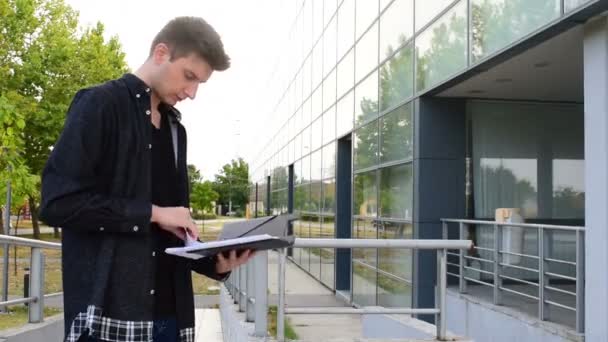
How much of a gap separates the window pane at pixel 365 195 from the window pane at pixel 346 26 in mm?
3316

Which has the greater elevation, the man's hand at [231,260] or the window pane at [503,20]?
the window pane at [503,20]

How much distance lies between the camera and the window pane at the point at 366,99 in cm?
1338

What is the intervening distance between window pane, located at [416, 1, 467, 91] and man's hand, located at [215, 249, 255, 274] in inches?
276

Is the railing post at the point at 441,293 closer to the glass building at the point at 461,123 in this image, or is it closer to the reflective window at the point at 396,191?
the glass building at the point at 461,123

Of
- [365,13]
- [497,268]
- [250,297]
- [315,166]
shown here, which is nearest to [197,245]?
[250,297]

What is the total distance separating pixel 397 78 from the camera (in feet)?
38.9

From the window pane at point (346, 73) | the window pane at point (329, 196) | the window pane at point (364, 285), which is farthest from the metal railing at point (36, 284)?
the window pane at point (329, 196)

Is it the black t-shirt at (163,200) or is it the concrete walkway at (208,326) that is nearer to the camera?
the black t-shirt at (163,200)

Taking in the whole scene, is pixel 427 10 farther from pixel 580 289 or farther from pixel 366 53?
pixel 580 289

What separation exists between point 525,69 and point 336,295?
9930 millimetres

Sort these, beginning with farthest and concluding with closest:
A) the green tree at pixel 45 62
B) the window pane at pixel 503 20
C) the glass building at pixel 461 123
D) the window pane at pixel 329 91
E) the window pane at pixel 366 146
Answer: the green tree at pixel 45 62, the window pane at pixel 329 91, the window pane at pixel 366 146, the glass building at pixel 461 123, the window pane at pixel 503 20

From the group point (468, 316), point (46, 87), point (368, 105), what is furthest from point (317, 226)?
point (46, 87)

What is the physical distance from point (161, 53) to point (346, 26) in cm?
1498

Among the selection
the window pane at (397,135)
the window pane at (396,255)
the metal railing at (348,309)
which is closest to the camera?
the metal railing at (348,309)
